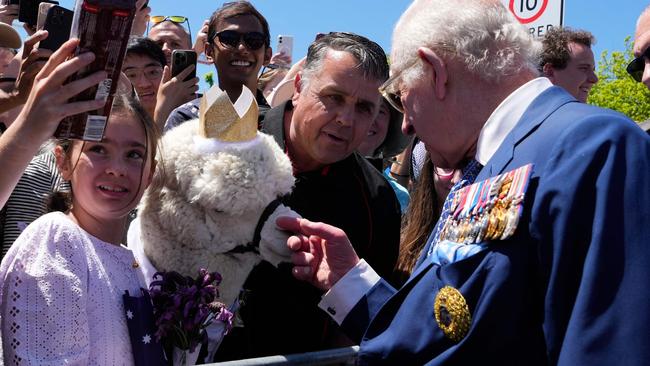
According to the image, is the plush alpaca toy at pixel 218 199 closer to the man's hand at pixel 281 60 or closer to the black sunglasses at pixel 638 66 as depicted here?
the black sunglasses at pixel 638 66

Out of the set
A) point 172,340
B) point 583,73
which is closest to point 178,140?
point 172,340

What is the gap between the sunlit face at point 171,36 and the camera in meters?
5.33

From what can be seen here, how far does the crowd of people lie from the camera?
1562 millimetres

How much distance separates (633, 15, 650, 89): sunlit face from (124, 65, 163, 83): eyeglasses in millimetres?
2764

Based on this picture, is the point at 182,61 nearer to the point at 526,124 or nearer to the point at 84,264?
the point at 84,264

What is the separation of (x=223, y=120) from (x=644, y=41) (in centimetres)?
239

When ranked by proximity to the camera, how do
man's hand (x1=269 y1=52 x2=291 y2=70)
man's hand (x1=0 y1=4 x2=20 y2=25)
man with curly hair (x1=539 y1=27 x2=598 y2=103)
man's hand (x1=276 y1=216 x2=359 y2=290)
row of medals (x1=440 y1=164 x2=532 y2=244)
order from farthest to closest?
man's hand (x1=269 y1=52 x2=291 y2=70) < man with curly hair (x1=539 y1=27 x2=598 y2=103) < man's hand (x1=0 y1=4 x2=20 y2=25) < man's hand (x1=276 y1=216 x2=359 y2=290) < row of medals (x1=440 y1=164 x2=532 y2=244)

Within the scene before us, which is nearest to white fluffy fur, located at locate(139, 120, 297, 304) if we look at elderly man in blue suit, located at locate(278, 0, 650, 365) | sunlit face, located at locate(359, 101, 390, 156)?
elderly man in blue suit, located at locate(278, 0, 650, 365)

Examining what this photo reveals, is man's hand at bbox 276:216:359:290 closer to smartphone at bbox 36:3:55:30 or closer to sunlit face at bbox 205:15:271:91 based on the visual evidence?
smartphone at bbox 36:3:55:30

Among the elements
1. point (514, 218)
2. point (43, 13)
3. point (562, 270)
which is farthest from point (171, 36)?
point (562, 270)

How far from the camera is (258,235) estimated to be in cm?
238

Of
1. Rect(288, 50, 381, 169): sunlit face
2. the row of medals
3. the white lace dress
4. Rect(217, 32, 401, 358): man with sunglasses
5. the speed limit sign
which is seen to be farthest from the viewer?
the speed limit sign

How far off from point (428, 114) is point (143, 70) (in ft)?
8.89

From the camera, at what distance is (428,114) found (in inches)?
85.9
